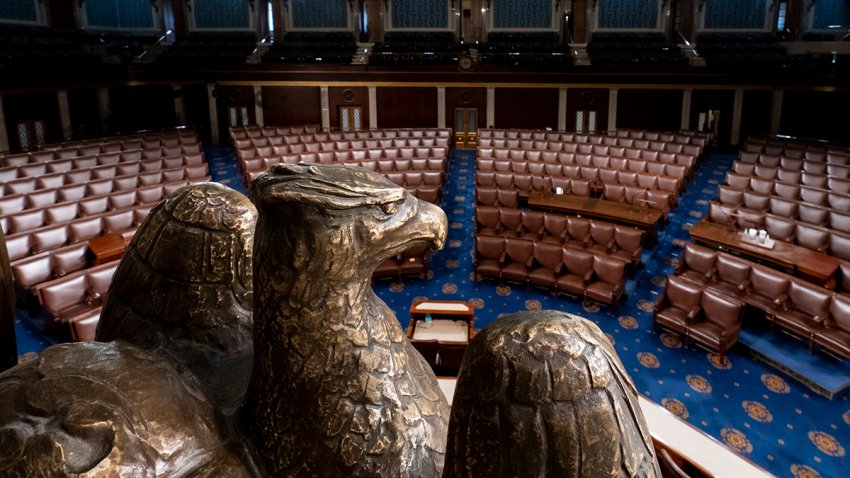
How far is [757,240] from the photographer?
7.34 meters

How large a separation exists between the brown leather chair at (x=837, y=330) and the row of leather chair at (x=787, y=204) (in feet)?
8.59

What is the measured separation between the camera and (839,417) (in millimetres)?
5004

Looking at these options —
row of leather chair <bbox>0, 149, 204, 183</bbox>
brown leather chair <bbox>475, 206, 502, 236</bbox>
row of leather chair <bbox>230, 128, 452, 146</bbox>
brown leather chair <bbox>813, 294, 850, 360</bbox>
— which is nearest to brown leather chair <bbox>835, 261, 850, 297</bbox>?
brown leather chair <bbox>813, 294, 850, 360</bbox>

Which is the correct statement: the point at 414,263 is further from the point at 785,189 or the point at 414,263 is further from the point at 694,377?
the point at 785,189

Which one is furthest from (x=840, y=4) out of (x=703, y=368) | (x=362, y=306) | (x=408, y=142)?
(x=362, y=306)

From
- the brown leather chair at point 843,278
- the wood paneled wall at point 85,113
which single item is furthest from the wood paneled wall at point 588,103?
the wood paneled wall at point 85,113

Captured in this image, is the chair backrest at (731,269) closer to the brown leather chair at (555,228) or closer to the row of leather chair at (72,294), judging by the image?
the brown leather chair at (555,228)

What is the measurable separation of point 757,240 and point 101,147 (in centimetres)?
1277

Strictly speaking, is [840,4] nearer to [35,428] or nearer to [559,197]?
[559,197]

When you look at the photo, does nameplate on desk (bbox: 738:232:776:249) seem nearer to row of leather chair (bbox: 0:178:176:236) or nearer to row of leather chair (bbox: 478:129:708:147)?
row of leather chair (bbox: 478:129:708:147)

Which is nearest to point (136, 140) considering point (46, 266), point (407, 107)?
point (407, 107)

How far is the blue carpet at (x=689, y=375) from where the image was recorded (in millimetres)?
4664

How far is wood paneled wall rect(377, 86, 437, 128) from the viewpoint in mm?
17719

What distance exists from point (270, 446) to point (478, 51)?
62.4 feet
